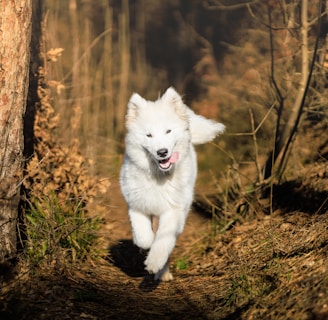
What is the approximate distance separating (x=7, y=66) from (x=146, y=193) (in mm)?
1636

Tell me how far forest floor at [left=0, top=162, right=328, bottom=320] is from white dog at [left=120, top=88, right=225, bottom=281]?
1.38 feet

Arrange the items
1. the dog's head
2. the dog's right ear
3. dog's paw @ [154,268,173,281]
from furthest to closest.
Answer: dog's paw @ [154,268,173,281] → the dog's right ear → the dog's head

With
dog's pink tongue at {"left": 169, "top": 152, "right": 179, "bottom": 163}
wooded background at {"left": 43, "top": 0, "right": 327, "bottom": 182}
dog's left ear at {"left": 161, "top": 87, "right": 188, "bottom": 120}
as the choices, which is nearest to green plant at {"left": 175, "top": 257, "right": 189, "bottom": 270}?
dog's pink tongue at {"left": 169, "top": 152, "right": 179, "bottom": 163}

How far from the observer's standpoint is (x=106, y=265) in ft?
18.0

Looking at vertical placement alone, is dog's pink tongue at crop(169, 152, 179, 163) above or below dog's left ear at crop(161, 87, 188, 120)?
below

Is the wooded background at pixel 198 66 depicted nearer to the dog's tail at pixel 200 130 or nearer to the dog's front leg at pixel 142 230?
the dog's tail at pixel 200 130

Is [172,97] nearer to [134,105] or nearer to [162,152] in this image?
[134,105]

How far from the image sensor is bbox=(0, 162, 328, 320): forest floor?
12.5ft

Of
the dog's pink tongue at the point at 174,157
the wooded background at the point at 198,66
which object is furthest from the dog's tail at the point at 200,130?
the dog's pink tongue at the point at 174,157

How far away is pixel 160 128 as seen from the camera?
493cm

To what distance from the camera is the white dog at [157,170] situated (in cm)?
495

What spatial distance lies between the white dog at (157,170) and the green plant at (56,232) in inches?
18.7

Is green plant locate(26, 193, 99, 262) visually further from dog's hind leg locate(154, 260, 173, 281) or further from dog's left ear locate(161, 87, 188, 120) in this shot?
dog's left ear locate(161, 87, 188, 120)

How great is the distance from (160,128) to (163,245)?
3.36ft
